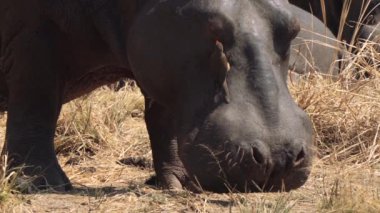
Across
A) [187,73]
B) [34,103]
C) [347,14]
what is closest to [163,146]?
[34,103]

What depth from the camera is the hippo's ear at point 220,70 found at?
3500mm

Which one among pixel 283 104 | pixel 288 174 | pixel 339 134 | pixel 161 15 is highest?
pixel 161 15

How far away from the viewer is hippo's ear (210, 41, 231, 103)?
3.50 meters

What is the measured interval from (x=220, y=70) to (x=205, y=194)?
0.63m

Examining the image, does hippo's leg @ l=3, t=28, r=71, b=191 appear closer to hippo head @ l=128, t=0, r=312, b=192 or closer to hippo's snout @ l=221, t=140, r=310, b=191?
hippo head @ l=128, t=0, r=312, b=192

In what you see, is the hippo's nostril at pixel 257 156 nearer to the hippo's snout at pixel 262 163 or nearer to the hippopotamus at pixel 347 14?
the hippo's snout at pixel 262 163

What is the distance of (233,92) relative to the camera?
3498 millimetres

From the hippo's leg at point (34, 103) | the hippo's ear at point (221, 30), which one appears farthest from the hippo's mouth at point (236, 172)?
the hippo's leg at point (34, 103)

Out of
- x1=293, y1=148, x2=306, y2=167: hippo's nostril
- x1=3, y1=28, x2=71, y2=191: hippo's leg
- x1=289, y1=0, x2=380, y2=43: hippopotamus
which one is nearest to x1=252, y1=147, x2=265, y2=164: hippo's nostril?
x1=293, y1=148, x2=306, y2=167: hippo's nostril

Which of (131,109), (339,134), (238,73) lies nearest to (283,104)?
(238,73)

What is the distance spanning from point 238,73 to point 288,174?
0.40 meters

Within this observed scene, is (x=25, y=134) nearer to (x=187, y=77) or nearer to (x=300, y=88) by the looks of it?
(x=187, y=77)

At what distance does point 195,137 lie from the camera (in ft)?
11.7

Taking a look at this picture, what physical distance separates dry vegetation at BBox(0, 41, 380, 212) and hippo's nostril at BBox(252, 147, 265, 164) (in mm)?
167
